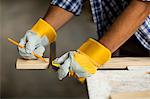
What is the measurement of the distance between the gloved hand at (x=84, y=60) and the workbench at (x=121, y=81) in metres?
0.04

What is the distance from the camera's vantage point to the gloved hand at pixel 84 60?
0.83 metres

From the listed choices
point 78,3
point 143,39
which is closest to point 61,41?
point 78,3

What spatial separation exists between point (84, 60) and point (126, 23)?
0.16 meters

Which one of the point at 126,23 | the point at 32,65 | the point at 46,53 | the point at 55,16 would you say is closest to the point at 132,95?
the point at 126,23

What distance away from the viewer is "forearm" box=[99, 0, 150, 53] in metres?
0.83

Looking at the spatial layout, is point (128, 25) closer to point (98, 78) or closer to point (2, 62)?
point (98, 78)

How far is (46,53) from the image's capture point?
1803 mm

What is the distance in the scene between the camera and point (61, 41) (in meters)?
1.80

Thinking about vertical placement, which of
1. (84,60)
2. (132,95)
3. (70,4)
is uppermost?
(70,4)

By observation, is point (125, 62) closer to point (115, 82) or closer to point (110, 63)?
point (110, 63)

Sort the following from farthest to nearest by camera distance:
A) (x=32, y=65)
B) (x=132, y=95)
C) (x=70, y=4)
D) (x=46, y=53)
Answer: (x=46, y=53) < (x=70, y=4) < (x=32, y=65) < (x=132, y=95)

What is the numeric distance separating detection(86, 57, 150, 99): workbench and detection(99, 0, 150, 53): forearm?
93mm

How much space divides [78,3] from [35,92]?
926 millimetres

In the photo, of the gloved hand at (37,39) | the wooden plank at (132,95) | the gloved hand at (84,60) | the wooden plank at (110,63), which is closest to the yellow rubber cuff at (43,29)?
the gloved hand at (37,39)
